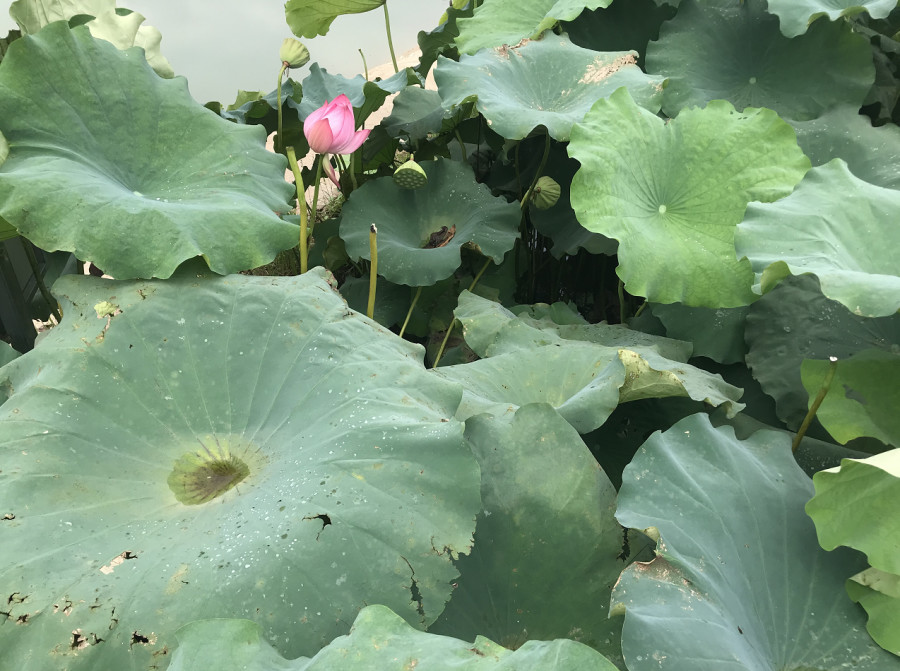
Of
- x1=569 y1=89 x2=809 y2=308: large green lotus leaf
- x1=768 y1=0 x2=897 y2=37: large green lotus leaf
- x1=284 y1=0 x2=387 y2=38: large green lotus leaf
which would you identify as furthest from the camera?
x1=284 y1=0 x2=387 y2=38: large green lotus leaf

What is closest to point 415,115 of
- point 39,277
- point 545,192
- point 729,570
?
point 545,192

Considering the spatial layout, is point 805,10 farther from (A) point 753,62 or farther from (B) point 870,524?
(B) point 870,524

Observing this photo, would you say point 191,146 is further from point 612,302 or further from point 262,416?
point 612,302

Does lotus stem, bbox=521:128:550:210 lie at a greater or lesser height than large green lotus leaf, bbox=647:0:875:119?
lesser

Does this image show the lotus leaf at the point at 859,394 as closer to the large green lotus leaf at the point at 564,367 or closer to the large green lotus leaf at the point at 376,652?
the large green lotus leaf at the point at 564,367

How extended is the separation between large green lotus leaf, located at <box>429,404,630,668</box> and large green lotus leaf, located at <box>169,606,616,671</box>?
224mm

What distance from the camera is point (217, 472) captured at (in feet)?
2.89

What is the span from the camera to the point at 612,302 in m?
1.97

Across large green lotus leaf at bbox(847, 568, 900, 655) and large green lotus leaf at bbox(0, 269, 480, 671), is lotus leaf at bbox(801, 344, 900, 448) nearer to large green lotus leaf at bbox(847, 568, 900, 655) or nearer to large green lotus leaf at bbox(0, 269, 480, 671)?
large green lotus leaf at bbox(847, 568, 900, 655)

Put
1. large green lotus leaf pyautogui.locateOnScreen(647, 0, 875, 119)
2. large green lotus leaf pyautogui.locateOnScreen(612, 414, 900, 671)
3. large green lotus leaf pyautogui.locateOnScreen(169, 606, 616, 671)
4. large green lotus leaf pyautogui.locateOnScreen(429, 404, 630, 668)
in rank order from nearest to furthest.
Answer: large green lotus leaf pyautogui.locateOnScreen(169, 606, 616, 671)
large green lotus leaf pyautogui.locateOnScreen(612, 414, 900, 671)
large green lotus leaf pyautogui.locateOnScreen(429, 404, 630, 668)
large green lotus leaf pyautogui.locateOnScreen(647, 0, 875, 119)

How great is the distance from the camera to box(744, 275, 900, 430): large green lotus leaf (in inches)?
46.4

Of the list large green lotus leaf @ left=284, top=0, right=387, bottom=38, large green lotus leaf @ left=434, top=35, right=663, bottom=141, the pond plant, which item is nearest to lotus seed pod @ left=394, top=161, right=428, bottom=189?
the pond plant

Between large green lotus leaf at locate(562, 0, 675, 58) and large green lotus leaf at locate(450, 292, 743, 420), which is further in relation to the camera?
large green lotus leaf at locate(562, 0, 675, 58)

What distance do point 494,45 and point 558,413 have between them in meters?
1.11
